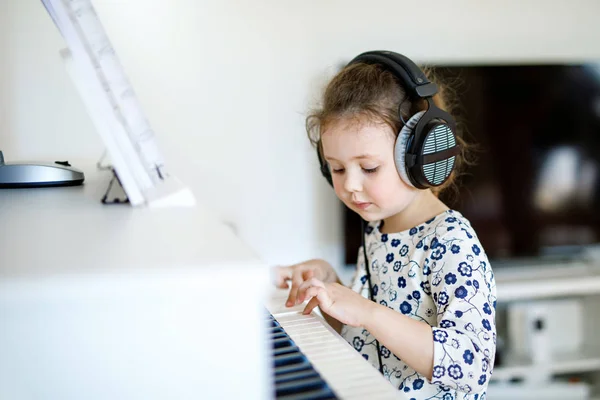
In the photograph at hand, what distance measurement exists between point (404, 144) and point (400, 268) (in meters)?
0.21

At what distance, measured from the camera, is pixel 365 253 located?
1.09m

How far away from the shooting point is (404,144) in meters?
0.95

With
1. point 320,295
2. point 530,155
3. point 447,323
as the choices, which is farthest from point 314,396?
point 530,155

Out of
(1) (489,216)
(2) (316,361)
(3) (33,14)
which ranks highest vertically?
(3) (33,14)

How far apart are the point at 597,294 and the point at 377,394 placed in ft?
7.93

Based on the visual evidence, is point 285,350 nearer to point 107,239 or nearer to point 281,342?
point 281,342

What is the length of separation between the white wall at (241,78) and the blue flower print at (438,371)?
4.93ft

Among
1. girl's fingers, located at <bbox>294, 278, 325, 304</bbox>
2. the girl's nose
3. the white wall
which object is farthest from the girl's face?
the white wall

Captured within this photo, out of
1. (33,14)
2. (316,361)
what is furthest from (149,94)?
(316,361)

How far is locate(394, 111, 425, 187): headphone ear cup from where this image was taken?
3.08ft

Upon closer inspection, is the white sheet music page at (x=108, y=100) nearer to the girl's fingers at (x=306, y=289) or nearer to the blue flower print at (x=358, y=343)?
the girl's fingers at (x=306, y=289)

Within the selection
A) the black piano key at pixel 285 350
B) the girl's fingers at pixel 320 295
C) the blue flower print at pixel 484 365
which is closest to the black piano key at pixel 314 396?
the black piano key at pixel 285 350

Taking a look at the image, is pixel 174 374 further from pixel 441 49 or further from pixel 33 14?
pixel 441 49

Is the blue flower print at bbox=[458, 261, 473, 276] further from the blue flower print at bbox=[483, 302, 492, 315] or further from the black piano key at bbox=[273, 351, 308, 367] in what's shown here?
the black piano key at bbox=[273, 351, 308, 367]
